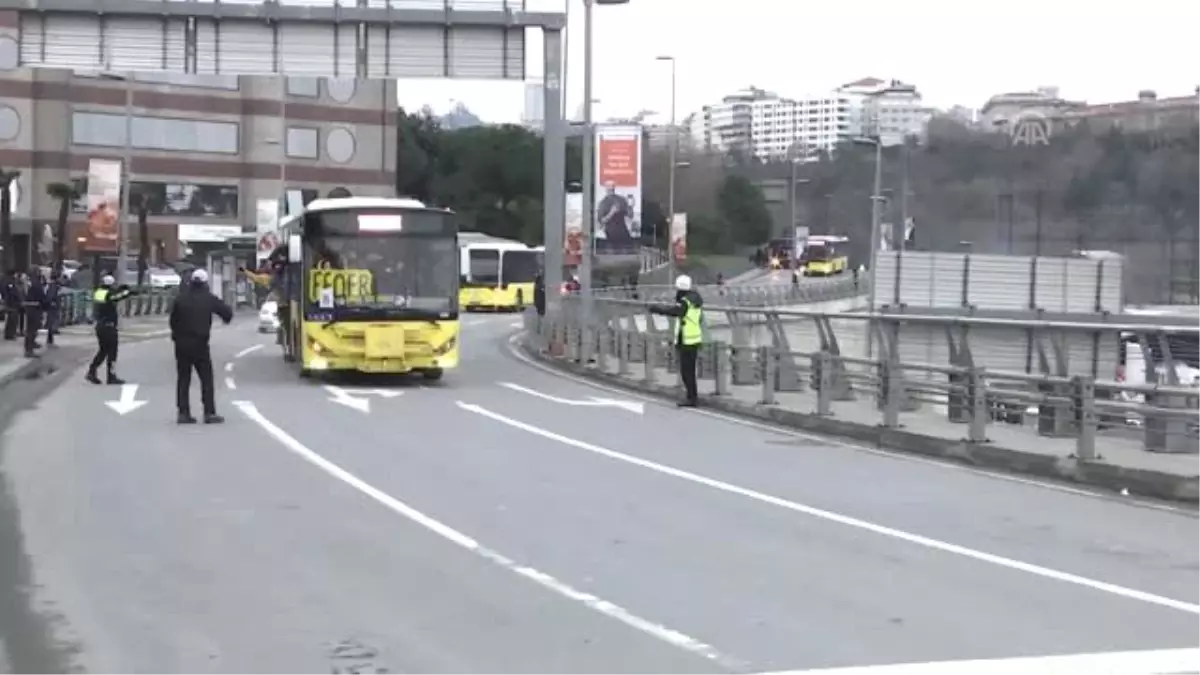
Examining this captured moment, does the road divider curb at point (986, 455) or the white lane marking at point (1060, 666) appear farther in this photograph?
the road divider curb at point (986, 455)

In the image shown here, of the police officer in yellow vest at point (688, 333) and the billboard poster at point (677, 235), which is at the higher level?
the billboard poster at point (677, 235)

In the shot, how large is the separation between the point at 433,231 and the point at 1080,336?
1297cm

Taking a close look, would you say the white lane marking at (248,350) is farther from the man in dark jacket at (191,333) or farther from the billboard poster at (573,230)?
the man in dark jacket at (191,333)

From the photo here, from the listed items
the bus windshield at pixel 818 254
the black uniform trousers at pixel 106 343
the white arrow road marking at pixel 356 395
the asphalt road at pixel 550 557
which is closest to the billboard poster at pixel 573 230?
the white arrow road marking at pixel 356 395

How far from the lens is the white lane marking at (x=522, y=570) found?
846cm

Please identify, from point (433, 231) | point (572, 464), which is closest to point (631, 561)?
point (572, 464)

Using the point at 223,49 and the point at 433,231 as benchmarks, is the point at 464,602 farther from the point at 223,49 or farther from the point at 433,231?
the point at 223,49

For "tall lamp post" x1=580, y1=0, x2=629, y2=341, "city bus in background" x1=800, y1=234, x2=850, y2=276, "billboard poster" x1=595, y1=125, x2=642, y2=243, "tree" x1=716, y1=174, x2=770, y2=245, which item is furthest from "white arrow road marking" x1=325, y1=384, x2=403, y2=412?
"city bus in background" x1=800, y1=234, x2=850, y2=276

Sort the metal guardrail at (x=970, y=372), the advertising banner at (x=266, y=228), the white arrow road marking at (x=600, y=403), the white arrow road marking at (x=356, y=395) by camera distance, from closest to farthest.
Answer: the metal guardrail at (x=970, y=372) → the white arrow road marking at (x=356, y=395) → the white arrow road marking at (x=600, y=403) → the advertising banner at (x=266, y=228)

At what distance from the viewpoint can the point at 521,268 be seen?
77.8 metres

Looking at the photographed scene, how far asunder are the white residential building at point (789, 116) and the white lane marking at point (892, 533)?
277 ft

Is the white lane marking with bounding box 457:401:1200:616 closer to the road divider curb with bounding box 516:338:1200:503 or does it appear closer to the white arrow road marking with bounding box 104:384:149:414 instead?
the road divider curb with bounding box 516:338:1200:503

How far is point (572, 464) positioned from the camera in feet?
56.6

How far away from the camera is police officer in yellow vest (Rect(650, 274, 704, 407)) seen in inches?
972
